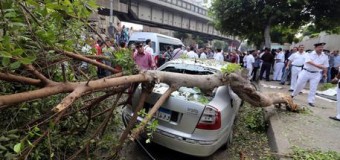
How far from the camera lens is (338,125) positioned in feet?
19.2

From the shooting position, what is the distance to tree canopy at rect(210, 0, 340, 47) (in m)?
16.3

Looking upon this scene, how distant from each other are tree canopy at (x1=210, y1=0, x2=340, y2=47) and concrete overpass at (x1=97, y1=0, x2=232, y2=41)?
5.74m

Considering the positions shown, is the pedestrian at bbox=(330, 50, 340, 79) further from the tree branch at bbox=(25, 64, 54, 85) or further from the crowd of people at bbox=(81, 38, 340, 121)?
the tree branch at bbox=(25, 64, 54, 85)

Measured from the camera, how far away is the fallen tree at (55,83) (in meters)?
2.18

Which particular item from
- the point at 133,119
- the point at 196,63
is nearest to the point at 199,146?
the point at 133,119

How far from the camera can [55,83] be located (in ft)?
7.93

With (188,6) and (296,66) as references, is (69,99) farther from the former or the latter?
(188,6)

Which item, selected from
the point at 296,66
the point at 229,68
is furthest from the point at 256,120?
the point at 296,66

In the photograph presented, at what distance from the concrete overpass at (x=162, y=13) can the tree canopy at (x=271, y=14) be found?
5.74 metres

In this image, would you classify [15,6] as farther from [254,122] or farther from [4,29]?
[254,122]

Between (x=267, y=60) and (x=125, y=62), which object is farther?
(x=267, y=60)

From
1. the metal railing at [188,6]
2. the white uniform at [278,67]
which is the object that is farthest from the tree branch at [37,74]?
the metal railing at [188,6]

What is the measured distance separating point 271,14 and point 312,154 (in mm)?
14302

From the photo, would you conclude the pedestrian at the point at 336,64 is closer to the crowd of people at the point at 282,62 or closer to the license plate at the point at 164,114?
the crowd of people at the point at 282,62
